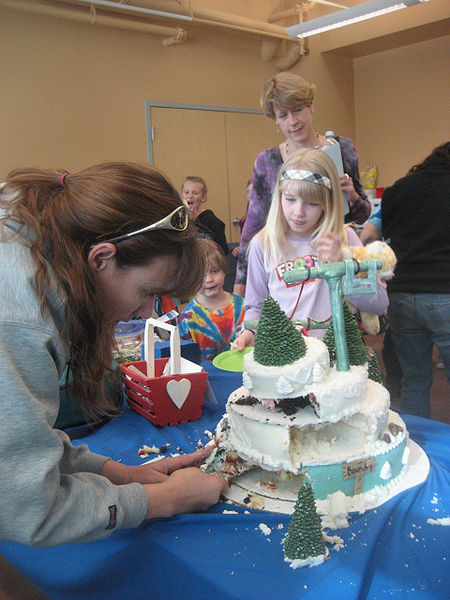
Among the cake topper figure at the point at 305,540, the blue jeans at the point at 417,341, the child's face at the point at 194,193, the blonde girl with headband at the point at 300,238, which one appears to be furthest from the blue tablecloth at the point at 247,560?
the child's face at the point at 194,193

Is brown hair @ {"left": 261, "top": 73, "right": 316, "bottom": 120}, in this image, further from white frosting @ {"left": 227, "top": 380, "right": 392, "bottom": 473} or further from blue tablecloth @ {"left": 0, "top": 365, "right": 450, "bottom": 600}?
blue tablecloth @ {"left": 0, "top": 365, "right": 450, "bottom": 600}

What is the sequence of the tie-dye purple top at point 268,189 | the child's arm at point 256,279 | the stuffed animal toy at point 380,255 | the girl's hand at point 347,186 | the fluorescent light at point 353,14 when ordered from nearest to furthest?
the stuffed animal toy at point 380,255
the child's arm at point 256,279
the girl's hand at point 347,186
the tie-dye purple top at point 268,189
the fluorescent light at point 353,14

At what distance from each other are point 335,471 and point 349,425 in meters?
0.12

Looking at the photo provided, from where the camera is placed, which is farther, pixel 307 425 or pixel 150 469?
pixel 150 469

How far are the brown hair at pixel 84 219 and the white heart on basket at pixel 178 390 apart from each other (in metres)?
0.60

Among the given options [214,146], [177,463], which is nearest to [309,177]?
[177,463]

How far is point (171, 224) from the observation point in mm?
996

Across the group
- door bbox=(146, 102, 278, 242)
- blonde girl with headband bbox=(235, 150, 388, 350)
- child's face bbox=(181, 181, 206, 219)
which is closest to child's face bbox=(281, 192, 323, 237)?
blonde girl with headband bbox=(235, 150, 388, 350)

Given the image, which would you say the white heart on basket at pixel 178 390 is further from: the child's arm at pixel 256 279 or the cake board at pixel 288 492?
the child's arm at pixel 256 279

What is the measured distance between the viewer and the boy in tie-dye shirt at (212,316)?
2.70m

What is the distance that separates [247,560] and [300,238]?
1.37 m

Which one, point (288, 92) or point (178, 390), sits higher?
A: point (288, 92)

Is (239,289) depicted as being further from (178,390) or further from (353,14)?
(353,14)

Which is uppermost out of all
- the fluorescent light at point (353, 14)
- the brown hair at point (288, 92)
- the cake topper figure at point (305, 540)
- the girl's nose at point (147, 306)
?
the fluorescent light at point (353, 14)
